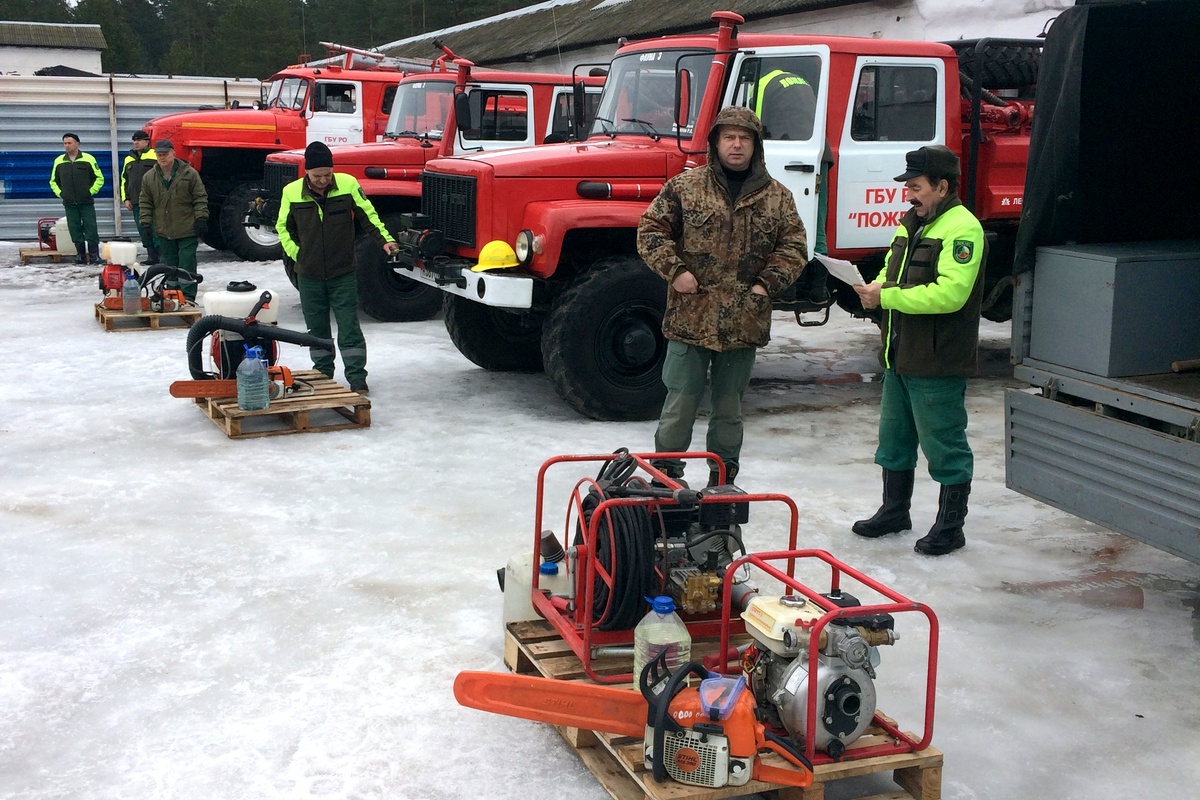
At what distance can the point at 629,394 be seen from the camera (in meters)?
7.51

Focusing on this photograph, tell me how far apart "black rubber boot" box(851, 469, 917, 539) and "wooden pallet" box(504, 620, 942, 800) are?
195 cm

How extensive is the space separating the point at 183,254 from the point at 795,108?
23.2 feet

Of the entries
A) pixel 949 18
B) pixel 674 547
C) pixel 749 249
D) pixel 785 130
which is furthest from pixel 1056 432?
pixel 949 18

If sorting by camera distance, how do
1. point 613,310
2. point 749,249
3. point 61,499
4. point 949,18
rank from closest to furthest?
point 749,249 < point 61,499 < point 613,310 < point 949,18

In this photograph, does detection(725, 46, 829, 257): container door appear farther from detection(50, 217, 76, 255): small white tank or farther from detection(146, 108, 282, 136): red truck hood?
detection(50, 217, 76, 255): small white tank

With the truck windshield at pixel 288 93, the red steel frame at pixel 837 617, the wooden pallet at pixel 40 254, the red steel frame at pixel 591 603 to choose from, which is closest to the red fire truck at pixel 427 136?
the truck windshield at pixel 288 93

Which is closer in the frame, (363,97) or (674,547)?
(674,547)

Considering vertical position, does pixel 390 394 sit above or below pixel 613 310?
below

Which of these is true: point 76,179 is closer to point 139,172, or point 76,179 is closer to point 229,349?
point 139,172

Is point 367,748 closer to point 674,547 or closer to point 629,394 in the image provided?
point 674,547

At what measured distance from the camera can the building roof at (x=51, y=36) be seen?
43.6 metres

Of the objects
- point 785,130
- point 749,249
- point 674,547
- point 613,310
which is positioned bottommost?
point 674,547

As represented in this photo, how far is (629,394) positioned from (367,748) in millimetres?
4263

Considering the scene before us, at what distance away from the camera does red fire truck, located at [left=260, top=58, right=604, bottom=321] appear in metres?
10.6
